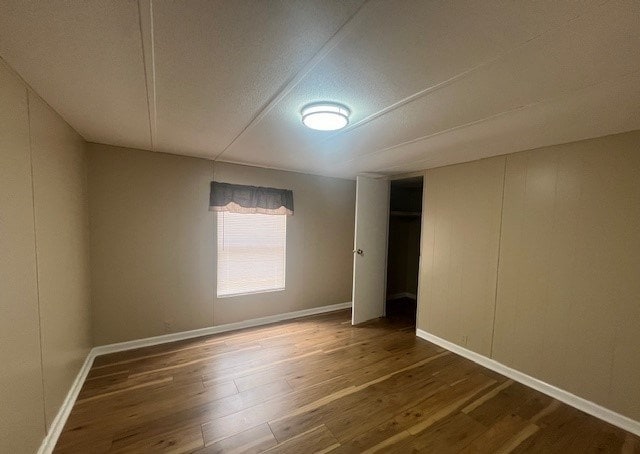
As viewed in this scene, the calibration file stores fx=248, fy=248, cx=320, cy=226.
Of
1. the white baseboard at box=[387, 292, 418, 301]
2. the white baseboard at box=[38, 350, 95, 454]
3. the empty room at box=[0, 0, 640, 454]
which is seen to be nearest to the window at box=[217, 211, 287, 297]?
the empty room at box=[0, 0, 640, 454]

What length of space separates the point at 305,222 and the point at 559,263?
2825 millimetres

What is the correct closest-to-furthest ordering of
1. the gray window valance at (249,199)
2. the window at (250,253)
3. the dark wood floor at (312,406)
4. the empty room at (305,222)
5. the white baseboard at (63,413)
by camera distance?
the empty room at (305,222)
the white baseboard at (63,413)
the dark wood floor at (312,406)
the gray window valance at (249,199)
the window at (250,253)

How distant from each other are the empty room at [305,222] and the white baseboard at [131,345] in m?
0.03

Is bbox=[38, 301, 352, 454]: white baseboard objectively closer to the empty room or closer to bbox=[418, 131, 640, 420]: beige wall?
the empty room

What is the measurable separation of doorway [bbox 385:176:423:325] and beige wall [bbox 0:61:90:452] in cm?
432

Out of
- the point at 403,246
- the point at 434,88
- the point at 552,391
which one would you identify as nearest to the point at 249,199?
the point at 434,88

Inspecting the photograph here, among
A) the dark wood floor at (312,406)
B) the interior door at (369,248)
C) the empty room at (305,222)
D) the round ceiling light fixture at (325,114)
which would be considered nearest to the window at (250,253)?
the empty room at (305,222)

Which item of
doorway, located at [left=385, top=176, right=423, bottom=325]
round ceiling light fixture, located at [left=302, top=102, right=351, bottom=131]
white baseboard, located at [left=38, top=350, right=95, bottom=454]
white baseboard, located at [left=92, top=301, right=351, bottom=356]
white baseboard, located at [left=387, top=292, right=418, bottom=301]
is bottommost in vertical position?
white baseboard, located at [left=387, top=292, right=418, bottom=301]

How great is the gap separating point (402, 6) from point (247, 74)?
0.75 meters

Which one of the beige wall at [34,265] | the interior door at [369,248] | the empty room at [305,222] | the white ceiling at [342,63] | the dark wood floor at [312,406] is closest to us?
the white ceiling at [342,63]

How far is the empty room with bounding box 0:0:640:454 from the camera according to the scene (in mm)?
990

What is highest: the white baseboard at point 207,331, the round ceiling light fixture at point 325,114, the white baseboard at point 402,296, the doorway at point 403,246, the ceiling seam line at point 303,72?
the ceiling seam line at point 303,72

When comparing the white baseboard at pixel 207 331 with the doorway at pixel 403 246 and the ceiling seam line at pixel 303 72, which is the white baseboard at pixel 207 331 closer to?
the doorway at pixel 403 246

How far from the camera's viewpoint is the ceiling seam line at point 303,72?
915 mm
